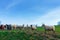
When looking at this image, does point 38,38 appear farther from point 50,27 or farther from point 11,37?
point 50,27

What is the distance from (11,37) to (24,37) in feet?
6.59

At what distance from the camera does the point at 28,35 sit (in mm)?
29172

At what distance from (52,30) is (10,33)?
8.25 meters

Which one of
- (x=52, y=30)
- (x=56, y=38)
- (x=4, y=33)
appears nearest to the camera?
(x=56, y=38)

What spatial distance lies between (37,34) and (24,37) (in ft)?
7.83

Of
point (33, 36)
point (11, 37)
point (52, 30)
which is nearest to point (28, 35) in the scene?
point (33, 36)

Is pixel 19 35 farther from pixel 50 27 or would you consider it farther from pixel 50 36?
pixel 50 27

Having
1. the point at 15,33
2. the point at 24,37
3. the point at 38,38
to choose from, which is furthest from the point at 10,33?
the point at 38,38

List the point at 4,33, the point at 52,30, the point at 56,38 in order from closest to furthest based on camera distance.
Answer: the point at 56,38
the point at 4,33
the point at 52,30

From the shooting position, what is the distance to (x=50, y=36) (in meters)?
29.1

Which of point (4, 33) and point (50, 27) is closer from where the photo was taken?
point (4, 33)

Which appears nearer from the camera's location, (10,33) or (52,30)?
(10,33)

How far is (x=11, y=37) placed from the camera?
28.8m

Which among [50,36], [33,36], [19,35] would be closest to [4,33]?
[19,35]
